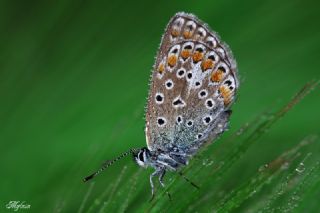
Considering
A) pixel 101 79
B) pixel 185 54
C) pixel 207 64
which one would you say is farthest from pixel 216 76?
pixel 101 79

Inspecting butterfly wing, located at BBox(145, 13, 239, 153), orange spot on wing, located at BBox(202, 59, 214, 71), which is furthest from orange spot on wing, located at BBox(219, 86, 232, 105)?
orange spot on wing, located at BBox(202, 59, 214, 71)

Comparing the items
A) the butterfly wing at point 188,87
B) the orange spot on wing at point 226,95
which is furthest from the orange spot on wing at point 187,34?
the orange spot on wing at point 226,95

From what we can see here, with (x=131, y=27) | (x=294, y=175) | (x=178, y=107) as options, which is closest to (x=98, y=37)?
(x=131, y=27)

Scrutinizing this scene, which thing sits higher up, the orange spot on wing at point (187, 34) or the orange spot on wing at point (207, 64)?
the orange spot on wing at point (187, 34)

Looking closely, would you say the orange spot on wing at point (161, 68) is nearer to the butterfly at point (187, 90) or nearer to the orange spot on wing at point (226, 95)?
the butterfly at point (187, 90)

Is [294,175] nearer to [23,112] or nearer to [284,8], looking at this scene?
[284,8]

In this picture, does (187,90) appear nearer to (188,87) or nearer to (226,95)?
(188,87)

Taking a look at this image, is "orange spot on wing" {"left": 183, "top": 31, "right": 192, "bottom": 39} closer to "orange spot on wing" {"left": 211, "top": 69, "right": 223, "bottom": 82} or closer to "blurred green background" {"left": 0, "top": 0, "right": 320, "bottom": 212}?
"orange spot on wing" {"left": 211, "top": 69, "right": 223, "bottom": 82}
